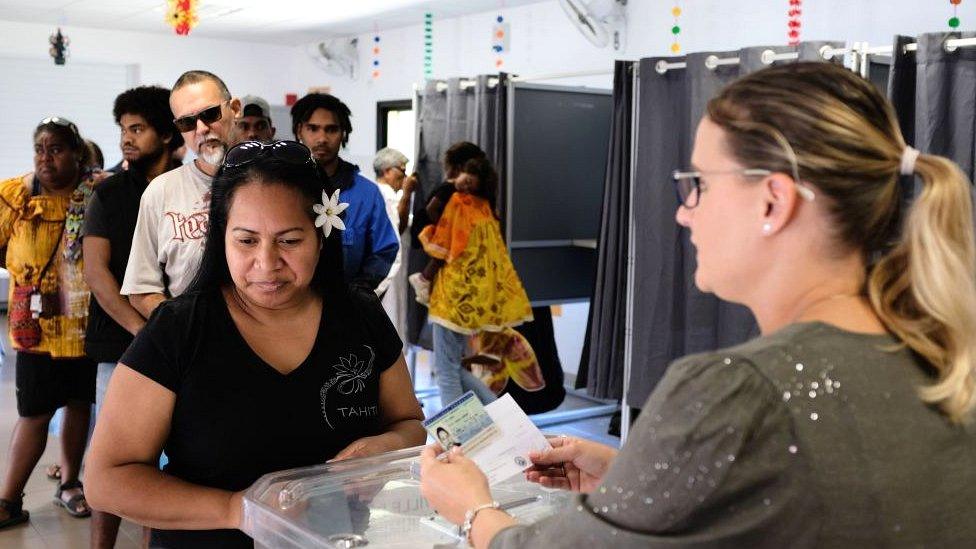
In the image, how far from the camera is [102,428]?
4.96 ft

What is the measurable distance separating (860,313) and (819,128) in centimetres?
18

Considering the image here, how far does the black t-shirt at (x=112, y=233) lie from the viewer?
3.01 metres

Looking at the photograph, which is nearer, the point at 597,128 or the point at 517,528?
the point at 517,528

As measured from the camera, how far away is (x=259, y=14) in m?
8.33

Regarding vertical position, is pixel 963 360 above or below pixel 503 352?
above

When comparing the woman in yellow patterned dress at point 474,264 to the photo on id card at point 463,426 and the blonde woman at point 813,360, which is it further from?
the blonde woman at point 813,360

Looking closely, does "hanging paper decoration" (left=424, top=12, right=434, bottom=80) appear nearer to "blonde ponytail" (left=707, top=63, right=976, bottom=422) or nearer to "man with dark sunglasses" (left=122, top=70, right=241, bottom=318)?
"man with dark sunglasses" (left=122, top=70, right=241, bottom=318)

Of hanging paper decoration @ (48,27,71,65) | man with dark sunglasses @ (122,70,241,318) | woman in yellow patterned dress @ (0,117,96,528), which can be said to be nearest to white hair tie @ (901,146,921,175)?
man with dark sunglasses @ (122,70,241,318)

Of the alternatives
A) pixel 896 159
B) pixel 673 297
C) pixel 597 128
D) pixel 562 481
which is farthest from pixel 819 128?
pixel 597 128

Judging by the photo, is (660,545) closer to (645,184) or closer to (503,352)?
(645,184)

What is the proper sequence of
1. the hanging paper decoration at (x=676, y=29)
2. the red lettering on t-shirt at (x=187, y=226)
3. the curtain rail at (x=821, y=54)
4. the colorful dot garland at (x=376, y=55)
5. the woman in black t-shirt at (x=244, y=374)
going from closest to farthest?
the woman in black t-shirt at (x=244, y=374) → the red lettering on t-shirt at (x=187, y=226) → the curtain rail at (x=821, y=54) → the hanging paper decoration at (x=676, y=29) → the colorful dot garland at (x=376, y=55)

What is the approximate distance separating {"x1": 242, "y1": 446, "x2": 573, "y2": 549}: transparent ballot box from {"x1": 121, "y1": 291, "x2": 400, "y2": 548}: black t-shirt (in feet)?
0.31

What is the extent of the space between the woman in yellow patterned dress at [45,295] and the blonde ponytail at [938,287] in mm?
3212

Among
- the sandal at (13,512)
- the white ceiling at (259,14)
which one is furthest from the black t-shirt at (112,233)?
the white ceiling at (259,14)
